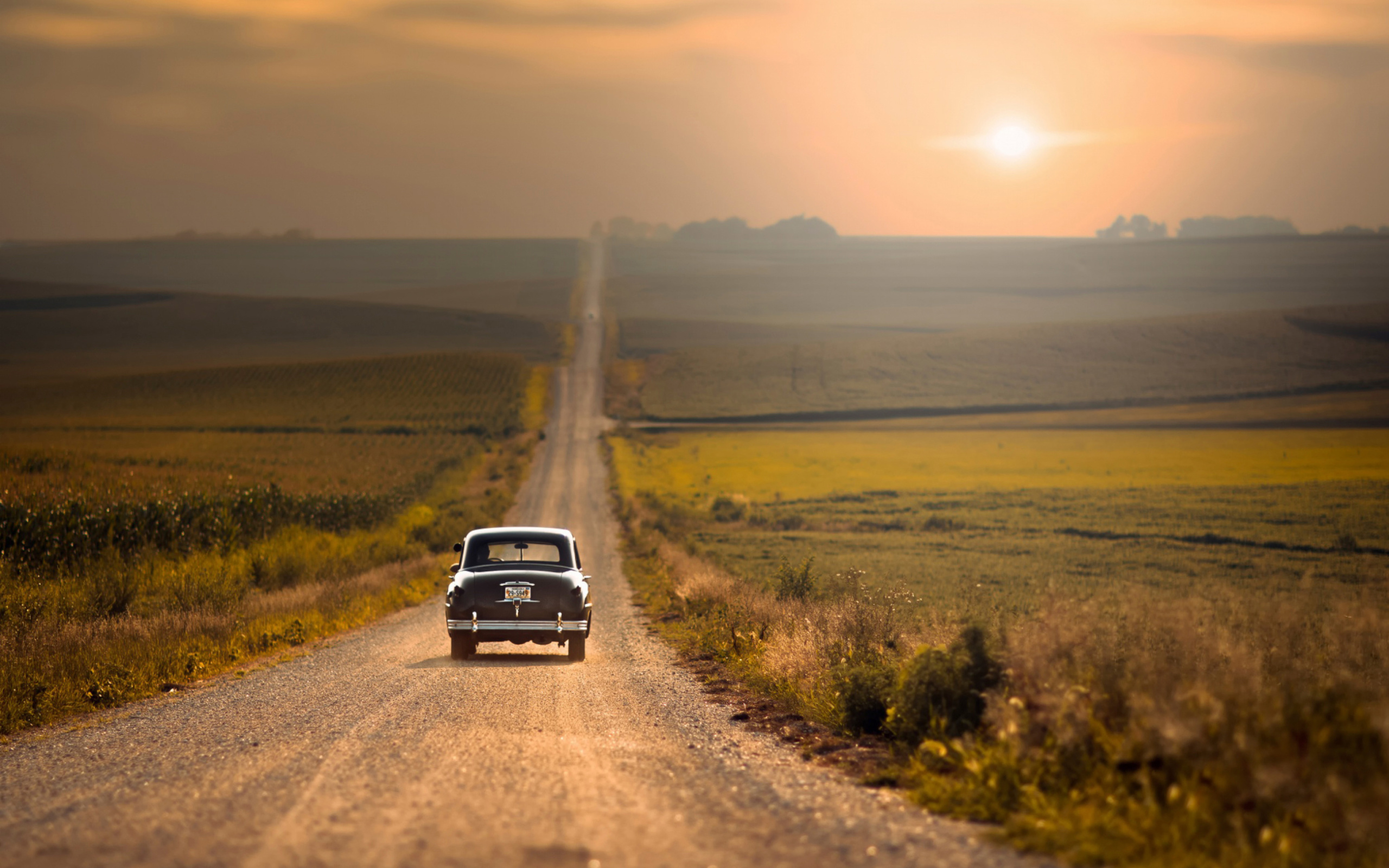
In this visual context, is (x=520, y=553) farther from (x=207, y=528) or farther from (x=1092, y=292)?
(x=1092, y=292)

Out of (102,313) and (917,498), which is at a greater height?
(102,313)

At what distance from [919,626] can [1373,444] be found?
68.8 m

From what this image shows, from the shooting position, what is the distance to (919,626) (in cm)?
1371

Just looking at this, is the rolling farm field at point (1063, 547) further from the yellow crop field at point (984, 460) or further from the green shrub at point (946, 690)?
the yellow crop field at point (984, 460)

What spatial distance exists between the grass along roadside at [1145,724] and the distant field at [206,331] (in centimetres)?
12842

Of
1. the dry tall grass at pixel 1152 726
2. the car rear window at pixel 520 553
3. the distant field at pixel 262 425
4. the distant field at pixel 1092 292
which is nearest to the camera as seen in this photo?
the dry tall grass at pixel 1152 726

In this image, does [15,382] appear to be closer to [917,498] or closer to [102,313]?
[102,313]

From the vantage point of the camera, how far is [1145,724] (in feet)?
22.3

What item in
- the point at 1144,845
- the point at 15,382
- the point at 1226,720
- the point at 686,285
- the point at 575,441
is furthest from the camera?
the point at 686,285

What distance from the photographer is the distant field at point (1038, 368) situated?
99750 mm

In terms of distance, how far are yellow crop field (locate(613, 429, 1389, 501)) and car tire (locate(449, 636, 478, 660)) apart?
145 feet

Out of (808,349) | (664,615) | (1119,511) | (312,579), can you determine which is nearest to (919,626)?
(664,615)

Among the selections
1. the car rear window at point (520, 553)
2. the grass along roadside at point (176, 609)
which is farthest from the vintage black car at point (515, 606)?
the grass along roadside at point (176, 609)

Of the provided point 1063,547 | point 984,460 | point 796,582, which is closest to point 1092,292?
point 984,460
